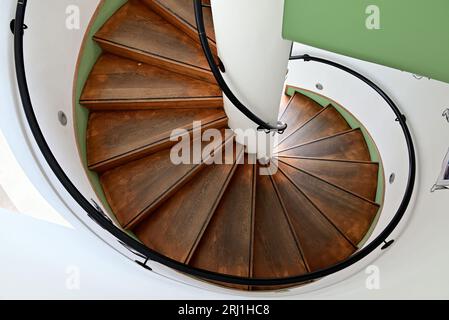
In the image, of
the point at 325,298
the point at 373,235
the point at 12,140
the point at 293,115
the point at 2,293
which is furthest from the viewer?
the point at 293,115

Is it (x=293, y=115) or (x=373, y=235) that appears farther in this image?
(x=293, y=115)

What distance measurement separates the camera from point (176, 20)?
9.18ft

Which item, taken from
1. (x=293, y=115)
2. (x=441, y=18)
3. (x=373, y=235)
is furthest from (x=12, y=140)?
(x=293, y=115)

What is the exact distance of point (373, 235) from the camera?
298 centimetres

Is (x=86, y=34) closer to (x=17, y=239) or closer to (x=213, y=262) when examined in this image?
(x=17, y=239)

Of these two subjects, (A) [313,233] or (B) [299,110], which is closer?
(A) [313,233]

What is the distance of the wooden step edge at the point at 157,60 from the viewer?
8.93ft

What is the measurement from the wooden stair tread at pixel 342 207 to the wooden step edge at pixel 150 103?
48.0 inches

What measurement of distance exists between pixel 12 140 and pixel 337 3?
164cm

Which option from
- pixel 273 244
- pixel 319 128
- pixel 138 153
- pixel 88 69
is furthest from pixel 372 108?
pixel 88 69

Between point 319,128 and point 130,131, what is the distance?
8.45 feet

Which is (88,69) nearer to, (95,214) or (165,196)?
(165,196)

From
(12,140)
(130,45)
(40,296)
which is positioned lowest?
(40,296)

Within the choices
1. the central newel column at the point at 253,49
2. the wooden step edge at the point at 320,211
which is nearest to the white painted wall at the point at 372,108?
the wooden step edge at the point at 320,211
